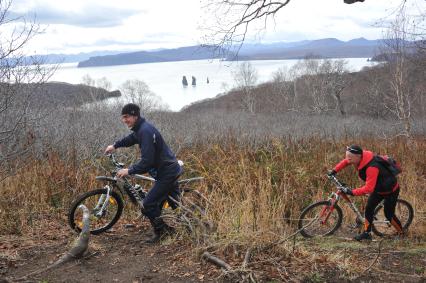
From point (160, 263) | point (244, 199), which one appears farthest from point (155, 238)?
point (244, 199)

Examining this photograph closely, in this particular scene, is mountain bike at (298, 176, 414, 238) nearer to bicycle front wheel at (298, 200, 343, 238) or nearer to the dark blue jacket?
bicycle front wheel at (298, 200, 343, 238)

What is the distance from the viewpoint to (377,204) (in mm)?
7004

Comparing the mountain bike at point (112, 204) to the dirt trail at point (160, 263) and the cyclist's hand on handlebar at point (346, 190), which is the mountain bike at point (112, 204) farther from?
the cyclist's hand on handlebar at point (346, 190)

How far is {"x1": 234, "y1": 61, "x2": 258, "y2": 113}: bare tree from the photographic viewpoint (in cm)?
8350

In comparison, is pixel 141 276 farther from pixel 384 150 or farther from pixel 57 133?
pixel 57 133

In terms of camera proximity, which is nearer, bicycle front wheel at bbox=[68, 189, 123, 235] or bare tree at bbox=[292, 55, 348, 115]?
bicycle front wheel at bbox=[68, 189, 123, 235]

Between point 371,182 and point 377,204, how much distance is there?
0.80m

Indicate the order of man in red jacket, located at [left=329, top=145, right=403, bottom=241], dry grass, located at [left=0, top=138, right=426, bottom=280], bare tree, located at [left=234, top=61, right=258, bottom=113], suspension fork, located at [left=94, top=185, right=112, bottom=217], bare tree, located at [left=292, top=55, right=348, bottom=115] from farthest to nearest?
bare tree, located at [left=234, top=61, right=258, bottom=113], bare tree, located at [left=292, top=55, right=348, bottom=115], man in red jacket, located at [left=329, top=145, right=403, bottom=241], suspension fork, located at [left=94, top=185, right=112, bottom=217], dry grass, located at [left=0, top=138, right=426, bottom=280]

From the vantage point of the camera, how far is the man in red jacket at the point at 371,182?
6.38 metres

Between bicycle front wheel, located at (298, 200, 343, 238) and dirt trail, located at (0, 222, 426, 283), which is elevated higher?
dirt trail, located at (0, 222, 426, 283)

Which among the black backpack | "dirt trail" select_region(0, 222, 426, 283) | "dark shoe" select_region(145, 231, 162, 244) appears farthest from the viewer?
the black backpack

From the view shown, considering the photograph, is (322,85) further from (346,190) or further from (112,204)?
(112,204)

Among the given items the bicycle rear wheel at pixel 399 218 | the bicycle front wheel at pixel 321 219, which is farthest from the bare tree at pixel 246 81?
the bicycle front wheel at pixel 321 219

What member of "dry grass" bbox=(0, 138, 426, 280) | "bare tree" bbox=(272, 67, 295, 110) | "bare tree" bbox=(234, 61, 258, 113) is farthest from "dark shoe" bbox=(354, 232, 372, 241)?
"bare tree" bbox=(234, 61, 258, 113)
